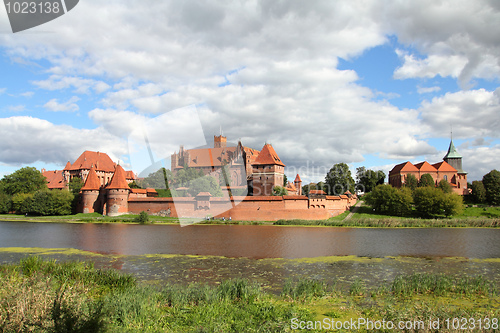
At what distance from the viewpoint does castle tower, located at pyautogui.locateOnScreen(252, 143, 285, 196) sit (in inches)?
1638

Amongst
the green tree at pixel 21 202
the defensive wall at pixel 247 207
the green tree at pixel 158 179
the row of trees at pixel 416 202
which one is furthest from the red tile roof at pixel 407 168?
the green tree at pixel 21 202

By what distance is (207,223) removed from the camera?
1166 inches

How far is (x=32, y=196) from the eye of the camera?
125 ft

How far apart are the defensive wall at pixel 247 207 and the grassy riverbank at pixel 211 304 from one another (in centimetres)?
2250

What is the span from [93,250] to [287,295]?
10495mm

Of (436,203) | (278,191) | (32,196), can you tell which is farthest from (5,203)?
(436,203)

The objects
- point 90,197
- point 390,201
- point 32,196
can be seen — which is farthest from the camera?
point 32,196

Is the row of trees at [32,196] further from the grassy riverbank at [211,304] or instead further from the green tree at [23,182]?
the grassy riverbank at [211,304]

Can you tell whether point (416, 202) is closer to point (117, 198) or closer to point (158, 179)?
point (117, 198)

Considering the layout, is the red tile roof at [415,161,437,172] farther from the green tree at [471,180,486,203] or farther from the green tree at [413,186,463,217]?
the green tree at [413,186,463,217]

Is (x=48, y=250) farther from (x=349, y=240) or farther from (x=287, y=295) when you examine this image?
(x=349, y=240)

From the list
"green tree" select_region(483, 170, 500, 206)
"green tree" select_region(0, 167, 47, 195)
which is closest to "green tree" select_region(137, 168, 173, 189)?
"green tree" select_region(0, 167, 47, 195)

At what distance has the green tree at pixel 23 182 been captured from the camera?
1710 inches

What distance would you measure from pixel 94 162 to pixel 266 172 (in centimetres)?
2751
